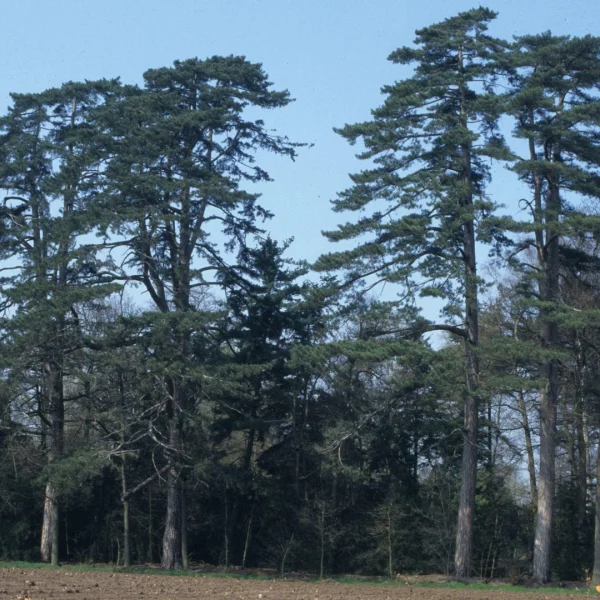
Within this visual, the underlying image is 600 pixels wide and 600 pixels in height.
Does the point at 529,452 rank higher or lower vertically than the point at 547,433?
lower

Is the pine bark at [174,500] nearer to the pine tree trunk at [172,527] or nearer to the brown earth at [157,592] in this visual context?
the pine tree trunk at [172,527]

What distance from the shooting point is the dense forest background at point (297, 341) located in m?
25.8

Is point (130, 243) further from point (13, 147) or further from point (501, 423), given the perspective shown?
point (501, 423)

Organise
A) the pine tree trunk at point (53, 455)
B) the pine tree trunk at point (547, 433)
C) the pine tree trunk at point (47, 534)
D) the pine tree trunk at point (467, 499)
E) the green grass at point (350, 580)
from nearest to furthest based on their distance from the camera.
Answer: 1. the green grass at point (350, 580)
2. the pine tree trunk at point (547, 433)
3. the pine tree trunk at point (467, 499)
4. the pine tree trunk at point (53, 455)
5. the pine tree trunk at point (47, 534)

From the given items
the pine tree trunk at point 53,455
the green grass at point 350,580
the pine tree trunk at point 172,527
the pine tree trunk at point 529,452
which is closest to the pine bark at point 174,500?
the pine tree trunk at point 172,527

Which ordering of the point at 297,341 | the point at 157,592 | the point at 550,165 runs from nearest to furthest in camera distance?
the point at 157,592 → the point at 550,165 → the point at 297,341

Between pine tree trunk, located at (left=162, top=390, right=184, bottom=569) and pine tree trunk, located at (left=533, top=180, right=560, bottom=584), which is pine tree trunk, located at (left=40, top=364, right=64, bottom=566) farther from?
pine tree trunk, located at (left=533, top=180, right=560, bottom=584)

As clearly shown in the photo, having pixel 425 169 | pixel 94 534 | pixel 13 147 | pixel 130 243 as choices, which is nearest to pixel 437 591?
Answer: pixel 425 169

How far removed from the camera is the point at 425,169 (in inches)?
1053

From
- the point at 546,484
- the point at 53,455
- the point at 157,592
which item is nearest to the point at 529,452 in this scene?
the point at 546,484

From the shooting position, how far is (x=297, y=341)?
33188 mm

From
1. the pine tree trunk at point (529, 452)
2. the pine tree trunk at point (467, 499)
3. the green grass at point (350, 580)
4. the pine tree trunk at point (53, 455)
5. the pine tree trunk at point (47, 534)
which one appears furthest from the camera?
the pine tree trunk at point (529, 452)

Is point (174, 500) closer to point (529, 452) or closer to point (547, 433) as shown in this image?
point (547, 433)

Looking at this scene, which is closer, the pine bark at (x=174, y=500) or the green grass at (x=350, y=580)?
the green grass at (x=350, y=580)
